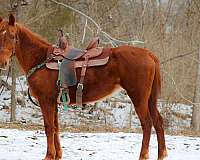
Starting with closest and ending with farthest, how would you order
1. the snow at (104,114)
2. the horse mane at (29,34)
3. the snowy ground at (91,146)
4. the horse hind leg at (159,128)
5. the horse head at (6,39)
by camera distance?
the horse head at (6,39) < the horse mane at (29,34) < the horse hind leg at (159,128) < the snowy ground at (91,146) < the snow at (104,114)

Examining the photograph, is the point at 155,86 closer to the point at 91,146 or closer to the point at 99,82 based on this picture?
the point at 99,82

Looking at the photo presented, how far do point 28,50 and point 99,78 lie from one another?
3.31ft

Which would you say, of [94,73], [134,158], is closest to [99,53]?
[94,73]

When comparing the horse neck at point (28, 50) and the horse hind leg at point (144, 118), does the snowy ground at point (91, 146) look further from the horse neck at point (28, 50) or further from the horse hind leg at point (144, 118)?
the horse neck at point (28, 50)

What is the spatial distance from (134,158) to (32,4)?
8.32m

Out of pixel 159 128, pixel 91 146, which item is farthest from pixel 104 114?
pixel 159 128

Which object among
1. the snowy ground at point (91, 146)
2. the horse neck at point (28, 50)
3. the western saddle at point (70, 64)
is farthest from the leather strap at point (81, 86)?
the snowy ground at point (91, 146)

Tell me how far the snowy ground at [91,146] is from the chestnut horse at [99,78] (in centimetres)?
72

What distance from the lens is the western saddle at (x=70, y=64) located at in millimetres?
5094

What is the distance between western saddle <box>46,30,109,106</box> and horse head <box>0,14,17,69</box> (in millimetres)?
529

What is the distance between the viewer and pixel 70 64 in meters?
5.17

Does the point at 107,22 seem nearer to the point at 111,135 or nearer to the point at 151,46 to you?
the point at 151,46

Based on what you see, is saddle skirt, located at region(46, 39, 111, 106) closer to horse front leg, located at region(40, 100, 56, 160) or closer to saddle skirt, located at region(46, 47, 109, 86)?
saddle skirt, located at region(46, 47, 109, 86)

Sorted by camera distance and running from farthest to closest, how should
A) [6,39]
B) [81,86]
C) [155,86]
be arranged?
[155,86] → [81,86] → [6,39]
